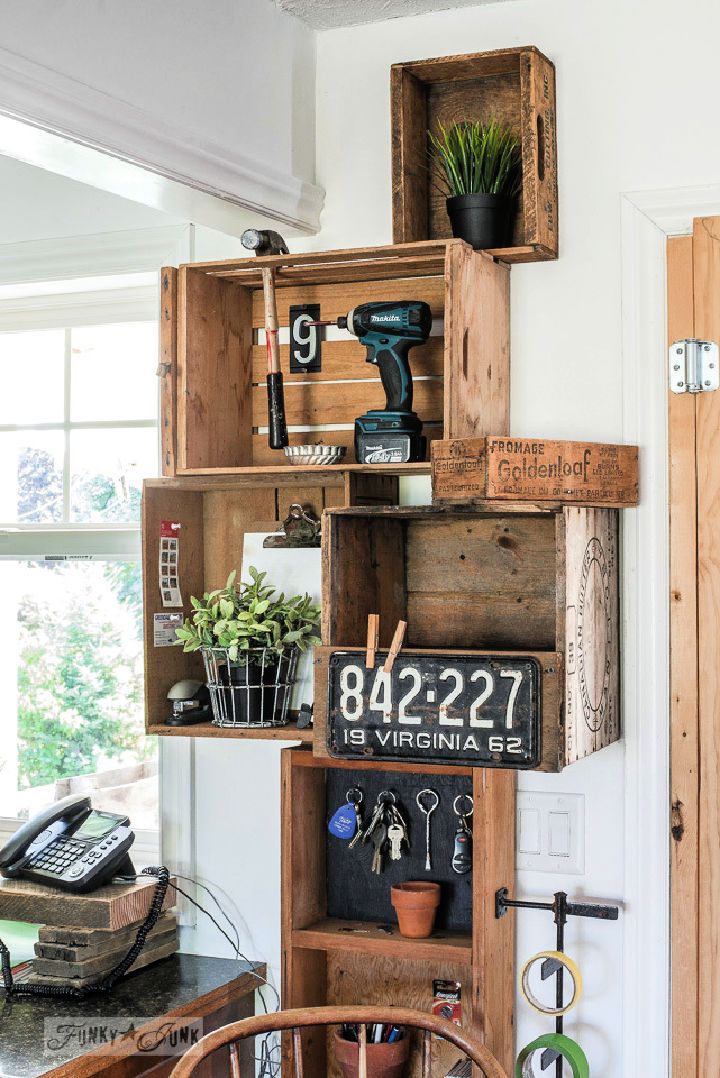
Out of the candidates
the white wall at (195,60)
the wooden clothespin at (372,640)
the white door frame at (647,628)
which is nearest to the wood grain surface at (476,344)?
the white door frame at (647,628)

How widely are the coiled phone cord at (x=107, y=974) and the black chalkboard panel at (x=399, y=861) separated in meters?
0.34

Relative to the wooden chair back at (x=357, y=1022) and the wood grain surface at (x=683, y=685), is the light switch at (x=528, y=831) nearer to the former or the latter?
the wood grain surface at (x=683, y=685)

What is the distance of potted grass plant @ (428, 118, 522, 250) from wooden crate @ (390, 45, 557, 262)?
0.13ft

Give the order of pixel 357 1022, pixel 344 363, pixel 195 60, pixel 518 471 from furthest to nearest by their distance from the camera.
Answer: pixel 344 363
pixel 195 60
pixel 518 471
pixel 357 1022

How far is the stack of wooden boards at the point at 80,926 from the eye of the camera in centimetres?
229

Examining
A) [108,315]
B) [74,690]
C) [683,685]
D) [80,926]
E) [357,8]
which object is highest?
[357,8]

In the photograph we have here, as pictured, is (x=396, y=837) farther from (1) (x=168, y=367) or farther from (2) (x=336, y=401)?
(1) (x=168, y=367)

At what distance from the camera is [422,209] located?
2426 millimetres

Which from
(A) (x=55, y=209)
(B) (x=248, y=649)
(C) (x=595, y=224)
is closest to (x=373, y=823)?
(B) (x=248, y=649)

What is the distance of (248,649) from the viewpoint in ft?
7.57

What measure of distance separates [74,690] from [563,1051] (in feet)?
4.80

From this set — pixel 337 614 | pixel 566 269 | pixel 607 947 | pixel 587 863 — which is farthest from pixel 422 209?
pixel 607 947

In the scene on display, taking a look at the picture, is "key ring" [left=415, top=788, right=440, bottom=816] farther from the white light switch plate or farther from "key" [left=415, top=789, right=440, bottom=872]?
the white light switch plate

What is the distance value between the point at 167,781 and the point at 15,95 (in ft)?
4.75
